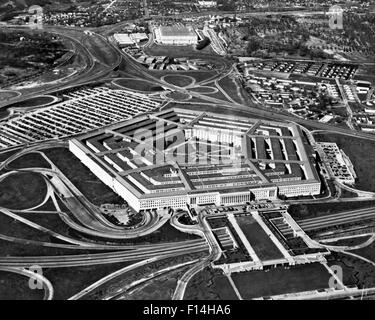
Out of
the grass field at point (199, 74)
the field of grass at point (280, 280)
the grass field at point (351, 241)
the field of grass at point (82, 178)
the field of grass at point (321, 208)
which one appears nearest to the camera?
the field of grass at point (280, 280)

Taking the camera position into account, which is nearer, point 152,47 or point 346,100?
point 346,100

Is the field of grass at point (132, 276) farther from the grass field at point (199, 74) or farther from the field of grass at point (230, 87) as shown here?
the grass field at point (199, 74)

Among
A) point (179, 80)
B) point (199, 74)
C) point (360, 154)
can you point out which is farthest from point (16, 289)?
point (199, 74)

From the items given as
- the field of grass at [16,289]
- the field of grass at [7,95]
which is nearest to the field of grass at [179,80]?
the field of grass at [7,95]

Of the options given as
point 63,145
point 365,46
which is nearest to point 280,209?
point 63,145

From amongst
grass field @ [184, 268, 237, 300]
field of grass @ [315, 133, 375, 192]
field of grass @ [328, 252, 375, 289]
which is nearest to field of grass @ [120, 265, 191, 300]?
grass field @ [184, 268, 237, 300]

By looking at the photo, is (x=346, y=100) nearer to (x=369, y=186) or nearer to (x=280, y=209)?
(x=369, y=186)
